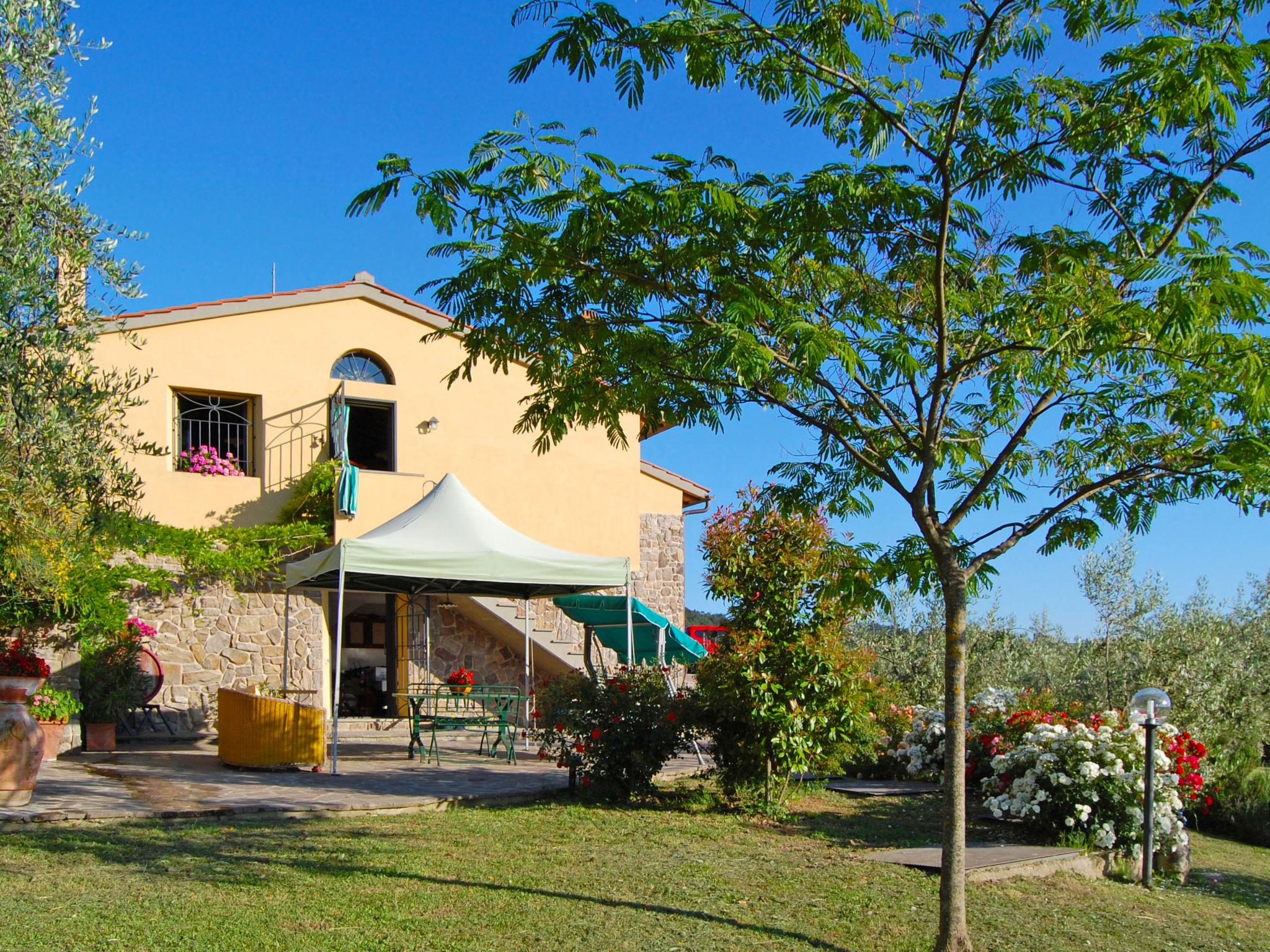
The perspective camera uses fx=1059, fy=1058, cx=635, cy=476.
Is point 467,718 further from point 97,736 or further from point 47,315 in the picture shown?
point 47,315

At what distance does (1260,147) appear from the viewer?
19.2 feet

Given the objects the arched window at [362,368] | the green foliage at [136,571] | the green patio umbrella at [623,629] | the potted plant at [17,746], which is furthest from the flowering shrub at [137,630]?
the green patio umbrella at [623,629]

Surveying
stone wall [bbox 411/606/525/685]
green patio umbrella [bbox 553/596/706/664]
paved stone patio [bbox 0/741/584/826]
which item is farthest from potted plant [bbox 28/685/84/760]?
green patio umbrella [bbox 553/596/706/664]

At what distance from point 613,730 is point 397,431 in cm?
849

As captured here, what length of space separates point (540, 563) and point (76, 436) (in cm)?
589

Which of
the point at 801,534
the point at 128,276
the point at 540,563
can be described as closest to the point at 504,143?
the point at 128,276

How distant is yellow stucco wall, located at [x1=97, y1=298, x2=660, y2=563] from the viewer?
49.4 feet

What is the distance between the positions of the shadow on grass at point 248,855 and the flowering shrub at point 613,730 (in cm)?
207

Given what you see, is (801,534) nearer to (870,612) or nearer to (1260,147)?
(870,612)

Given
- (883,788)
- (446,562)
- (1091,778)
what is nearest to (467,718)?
(446,562)

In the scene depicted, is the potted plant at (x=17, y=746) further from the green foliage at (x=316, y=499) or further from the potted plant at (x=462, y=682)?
the green foliage at (x=316, y=499)

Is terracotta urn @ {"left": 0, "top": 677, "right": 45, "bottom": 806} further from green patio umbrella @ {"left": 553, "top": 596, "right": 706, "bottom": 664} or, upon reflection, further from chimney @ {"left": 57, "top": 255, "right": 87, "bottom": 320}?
green patio umbrella @ {"left": 553, "top": 596, "right": 706, "bottom": 664}

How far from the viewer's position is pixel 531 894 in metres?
6.43

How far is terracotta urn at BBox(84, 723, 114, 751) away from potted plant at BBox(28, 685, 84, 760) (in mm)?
596
